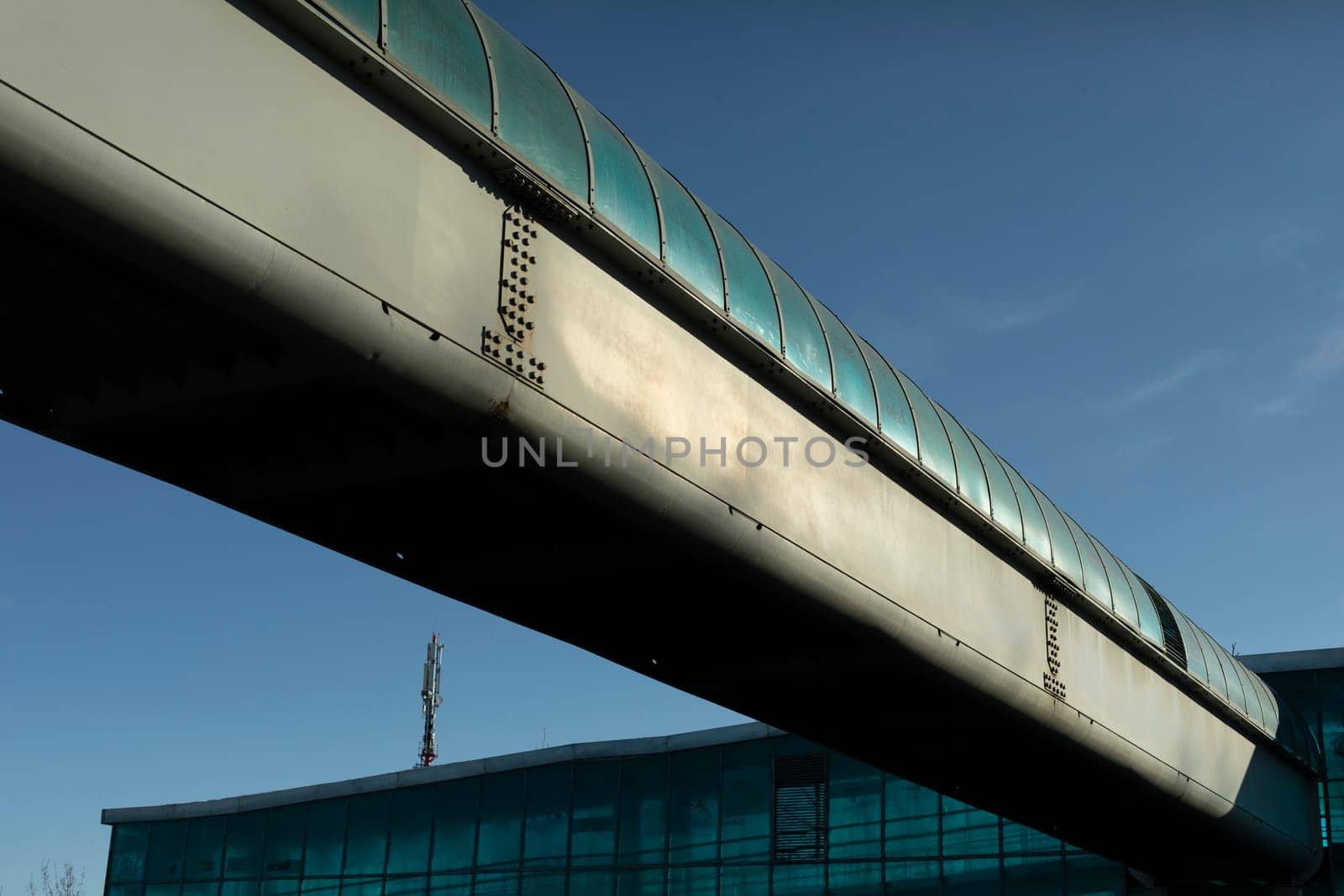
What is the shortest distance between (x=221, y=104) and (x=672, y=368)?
17.0ft

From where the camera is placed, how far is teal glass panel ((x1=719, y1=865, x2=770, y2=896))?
37.0 metres

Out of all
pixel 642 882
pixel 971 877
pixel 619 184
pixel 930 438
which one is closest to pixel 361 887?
pixel 642 882

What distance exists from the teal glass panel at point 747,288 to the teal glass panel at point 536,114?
239cm

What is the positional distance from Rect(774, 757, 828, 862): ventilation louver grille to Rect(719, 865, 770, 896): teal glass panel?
573mm

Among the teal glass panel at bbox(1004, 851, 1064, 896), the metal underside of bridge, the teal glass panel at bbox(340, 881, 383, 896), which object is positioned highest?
the metal underside of bridge

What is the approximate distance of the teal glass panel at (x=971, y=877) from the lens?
34.6 m

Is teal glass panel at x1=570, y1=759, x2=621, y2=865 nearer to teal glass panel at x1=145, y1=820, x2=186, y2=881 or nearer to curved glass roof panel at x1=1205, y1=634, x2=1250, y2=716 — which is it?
teal glass panel at x1=145, y1=820, x2=186, y2=881

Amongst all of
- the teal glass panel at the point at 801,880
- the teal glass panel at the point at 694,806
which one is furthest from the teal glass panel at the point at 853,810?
the teal glass panel at the point at 694,806

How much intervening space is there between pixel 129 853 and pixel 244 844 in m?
5.49

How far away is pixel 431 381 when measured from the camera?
34.0ft

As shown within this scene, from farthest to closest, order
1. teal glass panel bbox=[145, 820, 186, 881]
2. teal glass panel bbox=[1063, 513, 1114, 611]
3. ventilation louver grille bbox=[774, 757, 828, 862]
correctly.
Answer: teal glass panel bbox=[145, 820, 186, 881]
ventilation louver grille bbox=[774, 757, 828, 862]
teal glass panel bbox=[1063, 513, 1114, 611]

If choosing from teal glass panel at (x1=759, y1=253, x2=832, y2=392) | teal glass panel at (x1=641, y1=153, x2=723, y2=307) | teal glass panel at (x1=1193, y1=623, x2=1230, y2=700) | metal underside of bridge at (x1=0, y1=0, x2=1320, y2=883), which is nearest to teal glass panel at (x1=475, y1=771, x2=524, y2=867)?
teal glass panel at (x1=1193, y1=623, x2=1230, y2=700)

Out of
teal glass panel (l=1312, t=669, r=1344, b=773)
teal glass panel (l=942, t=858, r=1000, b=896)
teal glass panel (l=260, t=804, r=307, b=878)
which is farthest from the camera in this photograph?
teal glass panel (l=260, t=804, r=307, b=878)

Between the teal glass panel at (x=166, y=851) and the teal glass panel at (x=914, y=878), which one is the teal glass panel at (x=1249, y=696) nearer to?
the teal glass panel at (x=914, y=878)
